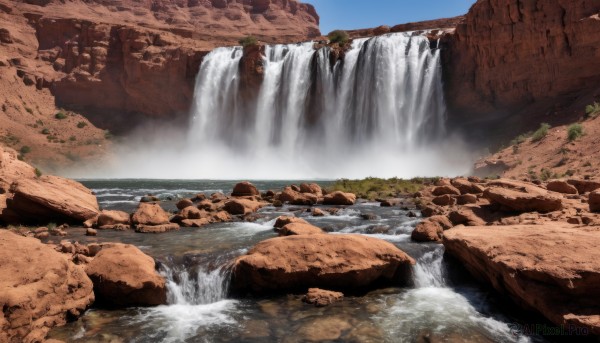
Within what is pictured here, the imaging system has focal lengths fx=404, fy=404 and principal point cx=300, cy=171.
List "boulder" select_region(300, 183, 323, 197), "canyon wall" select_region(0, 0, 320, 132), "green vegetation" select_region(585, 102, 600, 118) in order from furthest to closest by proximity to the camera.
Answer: "canyon wall" select_region(0, 0, 320, 132), "green vegetation" select_region(585, 102, 600, 118), "boulder" select_region(300, 183, 323, 197)

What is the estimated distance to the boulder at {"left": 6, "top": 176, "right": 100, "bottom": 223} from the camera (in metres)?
10.5

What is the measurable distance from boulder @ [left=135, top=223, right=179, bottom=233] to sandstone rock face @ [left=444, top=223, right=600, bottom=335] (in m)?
7.27

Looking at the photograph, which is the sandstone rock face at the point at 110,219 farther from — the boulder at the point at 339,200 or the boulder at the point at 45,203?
the boulder at the point at 339,200

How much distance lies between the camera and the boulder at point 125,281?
20.7ft

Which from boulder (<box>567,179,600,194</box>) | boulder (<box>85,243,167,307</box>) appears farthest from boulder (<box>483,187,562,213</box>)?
boulder (<box>85,243,167,307</box>)

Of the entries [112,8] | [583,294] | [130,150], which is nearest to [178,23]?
[112,8]

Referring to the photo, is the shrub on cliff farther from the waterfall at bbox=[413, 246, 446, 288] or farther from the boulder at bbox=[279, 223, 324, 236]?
the waterfall at bbox=[413, 246, 446, 288]

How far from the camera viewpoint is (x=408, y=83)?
33375 millimetres

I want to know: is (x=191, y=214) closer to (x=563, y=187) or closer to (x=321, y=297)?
(x=321, y=297)

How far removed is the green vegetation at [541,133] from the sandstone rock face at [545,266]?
67.1 ft

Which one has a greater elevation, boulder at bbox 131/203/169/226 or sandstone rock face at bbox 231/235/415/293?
boulder at bbox 131/203/169/226

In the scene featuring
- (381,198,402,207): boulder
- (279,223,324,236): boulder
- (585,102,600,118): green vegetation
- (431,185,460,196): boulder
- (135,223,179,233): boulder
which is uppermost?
(585,102,600,118): green vegetation

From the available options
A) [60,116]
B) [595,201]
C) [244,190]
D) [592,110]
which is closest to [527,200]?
[595,201]

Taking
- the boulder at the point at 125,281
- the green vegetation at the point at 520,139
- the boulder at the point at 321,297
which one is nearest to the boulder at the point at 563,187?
the boulder at the point at 321,297
